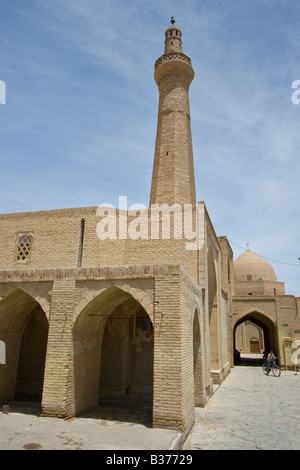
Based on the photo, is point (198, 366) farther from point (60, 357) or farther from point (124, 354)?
point (60, 357)

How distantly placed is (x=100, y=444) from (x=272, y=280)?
2606 cm

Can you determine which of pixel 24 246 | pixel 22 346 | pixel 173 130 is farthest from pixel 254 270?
pixel 22 346

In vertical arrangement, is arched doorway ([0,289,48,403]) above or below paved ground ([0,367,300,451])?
above

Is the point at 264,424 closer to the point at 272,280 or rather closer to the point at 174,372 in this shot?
the point at 174,372

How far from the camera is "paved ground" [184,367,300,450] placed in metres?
6.29

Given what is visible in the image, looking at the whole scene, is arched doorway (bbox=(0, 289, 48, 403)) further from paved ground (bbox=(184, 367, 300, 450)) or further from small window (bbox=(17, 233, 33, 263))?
paved ground (bbox=(184, 367, 300, 450))

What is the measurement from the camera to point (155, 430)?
633cm

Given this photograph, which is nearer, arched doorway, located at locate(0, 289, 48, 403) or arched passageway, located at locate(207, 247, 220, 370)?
arched doorway, located at locate(0, 289, 48, 403)

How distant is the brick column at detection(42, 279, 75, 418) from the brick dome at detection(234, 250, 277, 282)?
23562 mm

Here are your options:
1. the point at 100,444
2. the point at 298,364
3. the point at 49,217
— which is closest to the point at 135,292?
the point at 100,444

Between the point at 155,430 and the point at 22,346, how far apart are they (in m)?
5.63

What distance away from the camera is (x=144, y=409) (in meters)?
8.87
